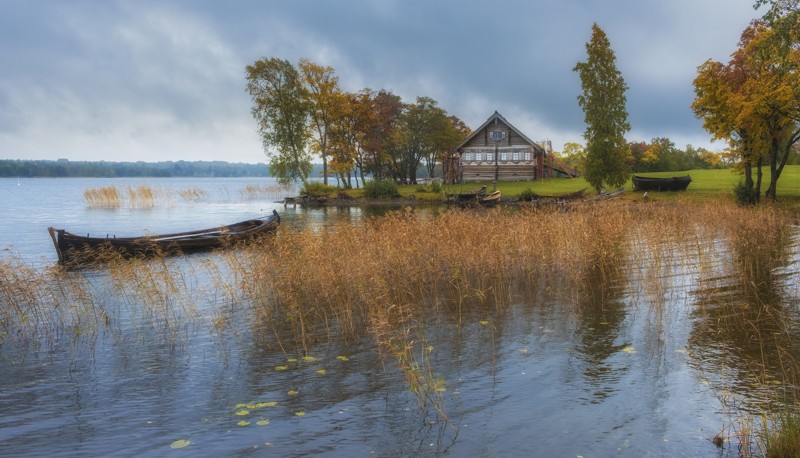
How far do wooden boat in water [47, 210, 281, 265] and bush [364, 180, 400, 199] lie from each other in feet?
97.9

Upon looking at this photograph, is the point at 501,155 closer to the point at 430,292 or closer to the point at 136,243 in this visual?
the point at 136,243

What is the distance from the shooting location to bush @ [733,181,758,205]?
33750mm

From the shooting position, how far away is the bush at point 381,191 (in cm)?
5667

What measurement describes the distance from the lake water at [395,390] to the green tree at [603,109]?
31257mm

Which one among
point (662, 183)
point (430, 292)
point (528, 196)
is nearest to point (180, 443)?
point (430, 292)

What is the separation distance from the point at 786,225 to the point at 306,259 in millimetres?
23011

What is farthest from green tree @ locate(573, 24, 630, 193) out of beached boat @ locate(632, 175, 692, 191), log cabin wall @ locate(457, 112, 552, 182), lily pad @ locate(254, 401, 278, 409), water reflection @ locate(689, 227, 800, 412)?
lily pad @ locate(254, 401, 278, 409)

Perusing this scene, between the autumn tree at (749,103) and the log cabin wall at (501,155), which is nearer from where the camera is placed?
the autumn tree at (749,103)

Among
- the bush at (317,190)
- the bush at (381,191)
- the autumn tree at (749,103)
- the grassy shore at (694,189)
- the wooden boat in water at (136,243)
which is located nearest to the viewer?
the wooden boat in water at (136,243)

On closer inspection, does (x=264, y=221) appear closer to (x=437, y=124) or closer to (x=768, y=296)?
(x=768, y=296)

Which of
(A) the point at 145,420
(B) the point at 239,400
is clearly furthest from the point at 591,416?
(A) the point at 145,420

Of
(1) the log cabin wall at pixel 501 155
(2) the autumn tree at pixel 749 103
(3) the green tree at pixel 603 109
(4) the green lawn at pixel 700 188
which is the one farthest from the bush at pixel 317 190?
(2) the autumn tree at pixel 749 103

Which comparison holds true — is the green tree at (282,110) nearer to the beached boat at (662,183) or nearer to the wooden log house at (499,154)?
the wooden log house at (499,154)

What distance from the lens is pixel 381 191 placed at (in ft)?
187
